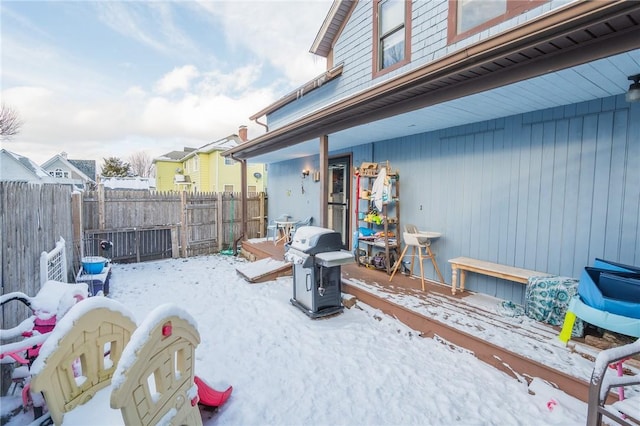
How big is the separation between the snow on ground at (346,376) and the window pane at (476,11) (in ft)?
14.2

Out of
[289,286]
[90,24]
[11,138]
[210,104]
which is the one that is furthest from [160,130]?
[289,286]

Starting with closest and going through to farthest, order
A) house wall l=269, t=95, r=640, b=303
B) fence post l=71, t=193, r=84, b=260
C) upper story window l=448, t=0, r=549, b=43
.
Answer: house wall l=269, t=95, r=640, b=303
upper story window l=448, t=0, r=549, b=43
fence post l=71, t=193, r=84, b=260

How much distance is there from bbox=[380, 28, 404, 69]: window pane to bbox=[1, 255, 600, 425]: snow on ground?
4516 mm

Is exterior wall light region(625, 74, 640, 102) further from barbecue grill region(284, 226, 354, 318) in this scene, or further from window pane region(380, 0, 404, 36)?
window pane region(380, 0, 404, 36)

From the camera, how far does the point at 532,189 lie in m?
3.78

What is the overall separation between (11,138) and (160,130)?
1571 centimetres

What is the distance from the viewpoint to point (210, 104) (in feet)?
61.5

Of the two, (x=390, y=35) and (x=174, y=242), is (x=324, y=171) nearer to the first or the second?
(x=390, y=35)

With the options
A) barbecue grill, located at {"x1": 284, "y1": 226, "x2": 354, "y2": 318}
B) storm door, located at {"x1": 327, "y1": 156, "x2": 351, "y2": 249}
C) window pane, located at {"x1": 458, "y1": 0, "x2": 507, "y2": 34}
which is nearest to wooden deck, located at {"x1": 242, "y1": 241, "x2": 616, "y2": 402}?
barbecue grill, located at {"x1": 284, "y1": 226, "x2": 354, "y2": 318}

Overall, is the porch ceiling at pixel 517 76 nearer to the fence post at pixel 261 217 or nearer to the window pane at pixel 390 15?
the window pane at pixel 390 15

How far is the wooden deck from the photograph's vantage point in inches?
102

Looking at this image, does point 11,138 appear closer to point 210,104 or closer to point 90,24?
point 210,104

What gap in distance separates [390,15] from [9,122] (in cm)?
1787

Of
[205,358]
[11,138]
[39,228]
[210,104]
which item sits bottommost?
[205,358]
